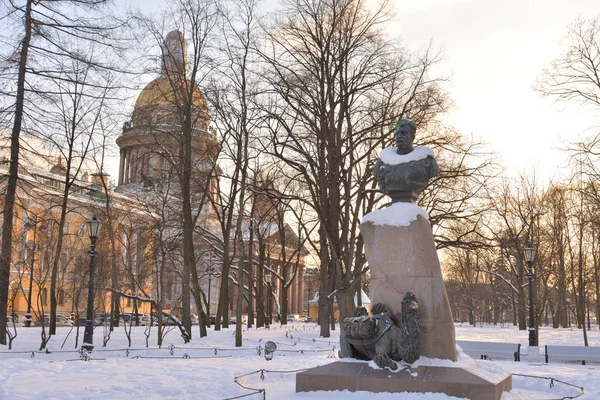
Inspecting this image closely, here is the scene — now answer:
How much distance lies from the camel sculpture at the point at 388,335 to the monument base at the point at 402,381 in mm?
190

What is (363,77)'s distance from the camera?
22.9m

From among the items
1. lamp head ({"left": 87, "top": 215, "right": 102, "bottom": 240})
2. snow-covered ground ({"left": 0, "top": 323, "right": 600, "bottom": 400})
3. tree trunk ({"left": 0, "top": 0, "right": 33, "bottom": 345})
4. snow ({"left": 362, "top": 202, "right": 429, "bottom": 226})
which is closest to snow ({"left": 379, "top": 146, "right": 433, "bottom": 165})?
snow ({"left": 362, "top": 202, "right": 429, "bottom": 226})

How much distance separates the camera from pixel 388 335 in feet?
31.3

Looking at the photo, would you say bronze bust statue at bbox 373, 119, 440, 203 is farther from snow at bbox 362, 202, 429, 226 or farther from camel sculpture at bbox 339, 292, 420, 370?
camel sculpture at bbox 339, 292, 420, 370

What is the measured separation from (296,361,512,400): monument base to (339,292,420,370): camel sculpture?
7.5 inches

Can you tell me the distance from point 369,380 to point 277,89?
14808 millimetres

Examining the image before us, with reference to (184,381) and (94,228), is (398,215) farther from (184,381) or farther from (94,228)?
(94,228)

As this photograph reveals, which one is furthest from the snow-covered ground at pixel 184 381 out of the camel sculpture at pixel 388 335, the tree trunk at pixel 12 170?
the tree trunk at pixel 12 170

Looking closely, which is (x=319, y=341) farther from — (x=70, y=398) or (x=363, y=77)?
(x=70, y=398)

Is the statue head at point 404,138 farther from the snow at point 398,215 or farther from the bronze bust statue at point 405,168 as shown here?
the snow at point 398,215

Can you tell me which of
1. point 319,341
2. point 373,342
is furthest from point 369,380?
point 319,341

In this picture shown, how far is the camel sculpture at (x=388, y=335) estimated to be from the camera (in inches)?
374

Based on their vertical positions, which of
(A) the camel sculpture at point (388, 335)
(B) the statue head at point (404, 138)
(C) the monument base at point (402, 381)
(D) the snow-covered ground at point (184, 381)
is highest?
(B) the statue head at point (404, 138)

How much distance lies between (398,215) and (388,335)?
1.87m
